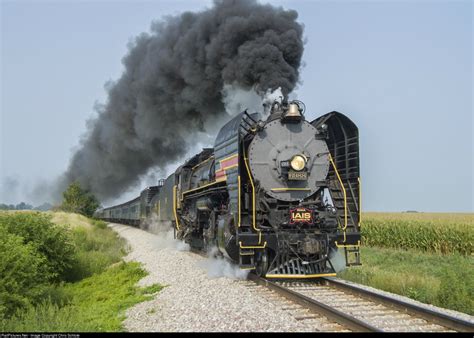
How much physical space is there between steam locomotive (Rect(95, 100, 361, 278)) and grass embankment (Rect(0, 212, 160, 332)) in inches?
91.3

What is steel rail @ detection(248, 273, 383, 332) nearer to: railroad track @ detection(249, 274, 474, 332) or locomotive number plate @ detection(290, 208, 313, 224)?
railroad track @ detection(249, 274, 474, 332)

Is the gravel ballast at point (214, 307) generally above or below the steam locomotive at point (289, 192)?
below

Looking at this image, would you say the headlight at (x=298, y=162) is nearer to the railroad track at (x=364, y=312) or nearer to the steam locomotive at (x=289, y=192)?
the steam locomotive at (x=289, y=192)

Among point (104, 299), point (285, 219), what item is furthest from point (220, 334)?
point (104, 299)

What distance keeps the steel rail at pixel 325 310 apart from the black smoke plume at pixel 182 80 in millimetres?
5805

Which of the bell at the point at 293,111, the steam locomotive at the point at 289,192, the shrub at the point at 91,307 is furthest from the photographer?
the bell at the point at 293,111

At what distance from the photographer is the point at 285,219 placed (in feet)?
31.2

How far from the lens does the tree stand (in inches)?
1476

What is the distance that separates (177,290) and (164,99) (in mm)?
10968

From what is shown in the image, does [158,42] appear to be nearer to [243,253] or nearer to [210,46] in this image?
[210,46]

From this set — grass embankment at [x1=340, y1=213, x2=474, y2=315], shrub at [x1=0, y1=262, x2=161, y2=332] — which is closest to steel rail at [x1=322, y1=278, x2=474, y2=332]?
grass embankment at [x1=340, y1=213, x2=474, y2=315]

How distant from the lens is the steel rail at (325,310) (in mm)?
5633

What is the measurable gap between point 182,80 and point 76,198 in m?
24.7

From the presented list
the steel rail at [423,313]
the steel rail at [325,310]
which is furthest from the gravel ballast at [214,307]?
the steel rail at [423,313]
